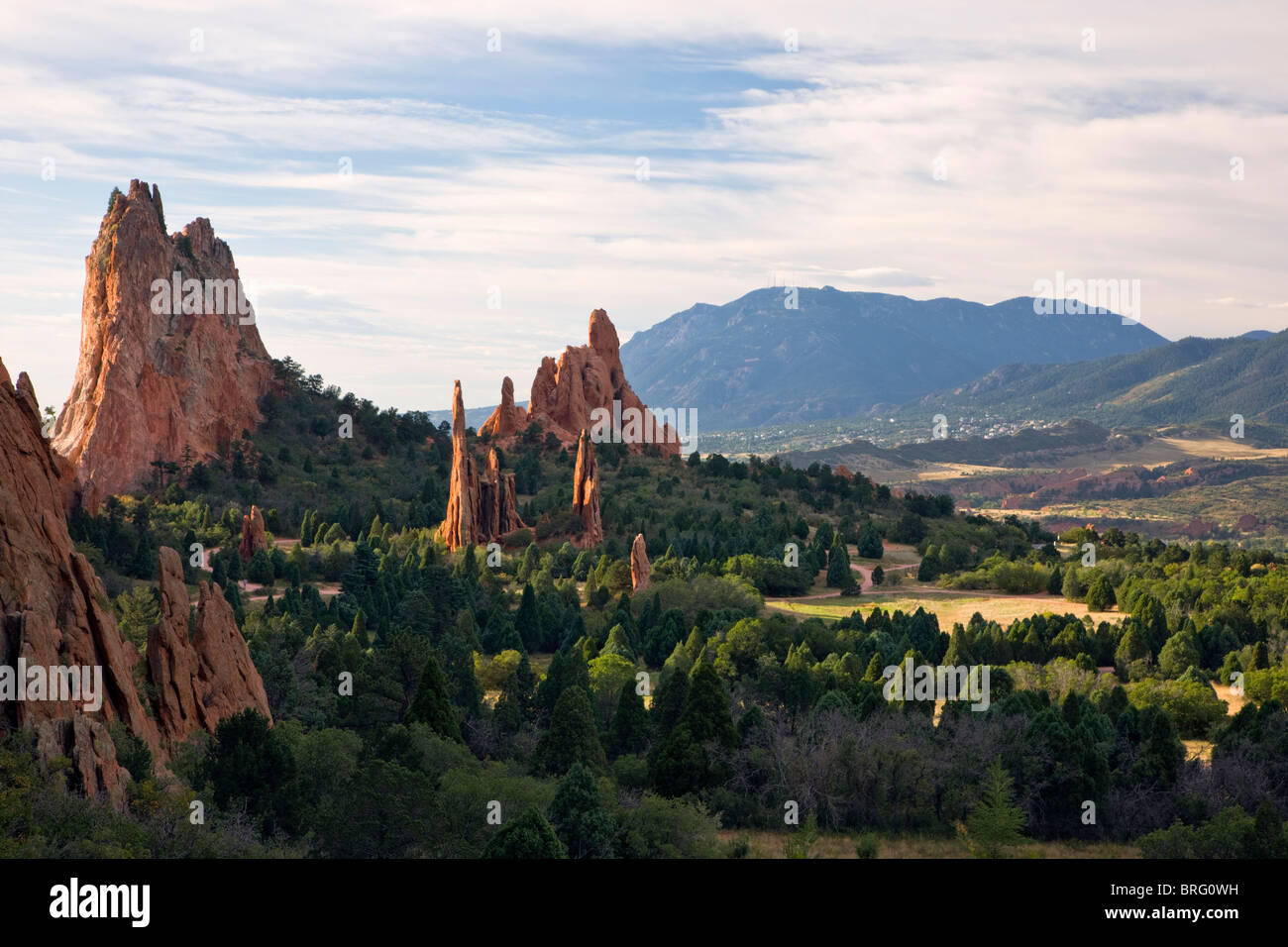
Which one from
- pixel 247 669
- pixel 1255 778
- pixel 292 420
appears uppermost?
pixel 292 420

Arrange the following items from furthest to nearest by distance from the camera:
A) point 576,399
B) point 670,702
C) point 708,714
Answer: point 576,399 < point 670,702 < point 708,714

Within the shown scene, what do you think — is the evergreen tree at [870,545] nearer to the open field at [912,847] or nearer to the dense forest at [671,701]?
the dense forest at [671,701]

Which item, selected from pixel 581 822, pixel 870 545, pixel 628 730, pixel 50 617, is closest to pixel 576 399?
pixel 870 545

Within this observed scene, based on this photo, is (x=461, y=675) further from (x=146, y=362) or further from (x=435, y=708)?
(x=146, y=362)

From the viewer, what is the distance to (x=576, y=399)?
450 ft

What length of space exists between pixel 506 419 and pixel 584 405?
958cm

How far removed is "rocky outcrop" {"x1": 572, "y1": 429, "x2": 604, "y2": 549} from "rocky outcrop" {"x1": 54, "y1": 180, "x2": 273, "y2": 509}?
36629mm

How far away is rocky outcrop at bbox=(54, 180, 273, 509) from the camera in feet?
340

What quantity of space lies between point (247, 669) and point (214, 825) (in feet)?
32.5

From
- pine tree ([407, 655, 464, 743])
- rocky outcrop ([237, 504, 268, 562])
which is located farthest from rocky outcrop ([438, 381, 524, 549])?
pine tree ([407, 655, 464, 743])

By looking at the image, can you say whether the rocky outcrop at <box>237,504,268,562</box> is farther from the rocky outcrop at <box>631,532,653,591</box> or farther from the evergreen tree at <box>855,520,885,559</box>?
the evergreen tree at <box>855,520,885,559</box>

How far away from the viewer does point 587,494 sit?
306ft
